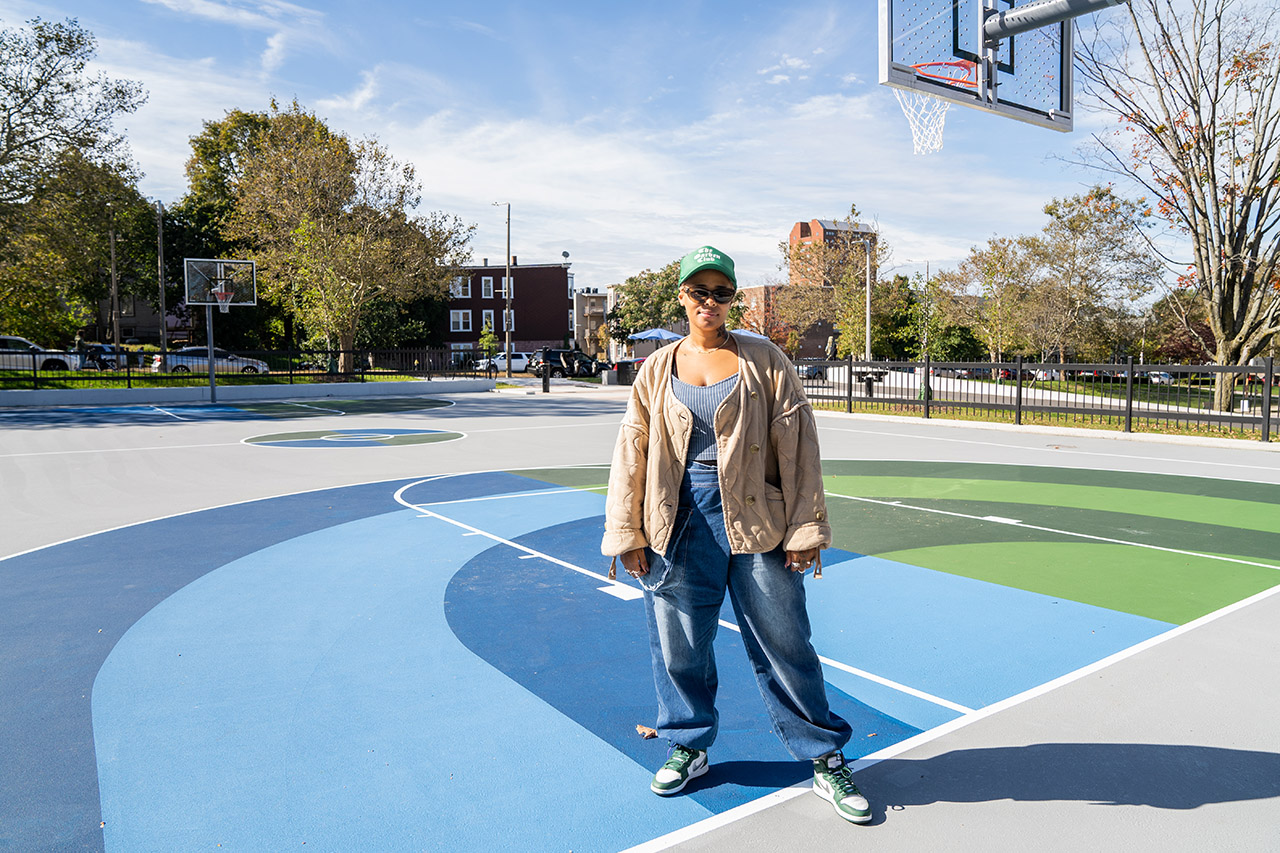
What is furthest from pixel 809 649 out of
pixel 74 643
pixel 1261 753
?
pixel 74 643

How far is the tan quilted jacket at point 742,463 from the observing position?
9.55 ft

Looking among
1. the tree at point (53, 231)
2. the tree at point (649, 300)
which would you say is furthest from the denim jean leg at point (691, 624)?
the tree at point (649, 300)

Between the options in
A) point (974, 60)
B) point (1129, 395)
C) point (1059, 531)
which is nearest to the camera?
point (1059, 531)

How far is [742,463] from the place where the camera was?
2.92 m

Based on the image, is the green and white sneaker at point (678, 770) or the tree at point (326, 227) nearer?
the green and white sneaker at point (678, 770)

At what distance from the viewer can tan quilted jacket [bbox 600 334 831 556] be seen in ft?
9.55

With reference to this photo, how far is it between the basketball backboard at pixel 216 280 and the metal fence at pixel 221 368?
283 cm

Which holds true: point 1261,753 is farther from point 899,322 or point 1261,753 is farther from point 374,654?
point 899,322

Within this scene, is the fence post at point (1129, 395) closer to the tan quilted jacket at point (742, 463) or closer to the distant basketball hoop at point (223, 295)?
the tan quilted jacket at point (742, 463)

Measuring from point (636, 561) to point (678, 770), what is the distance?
872 mm

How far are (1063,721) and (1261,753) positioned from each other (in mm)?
745

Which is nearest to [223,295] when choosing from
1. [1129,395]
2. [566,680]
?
[1129,395]

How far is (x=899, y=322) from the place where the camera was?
55406 mm

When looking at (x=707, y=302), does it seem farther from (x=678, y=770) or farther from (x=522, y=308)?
(x=522, y=308)
